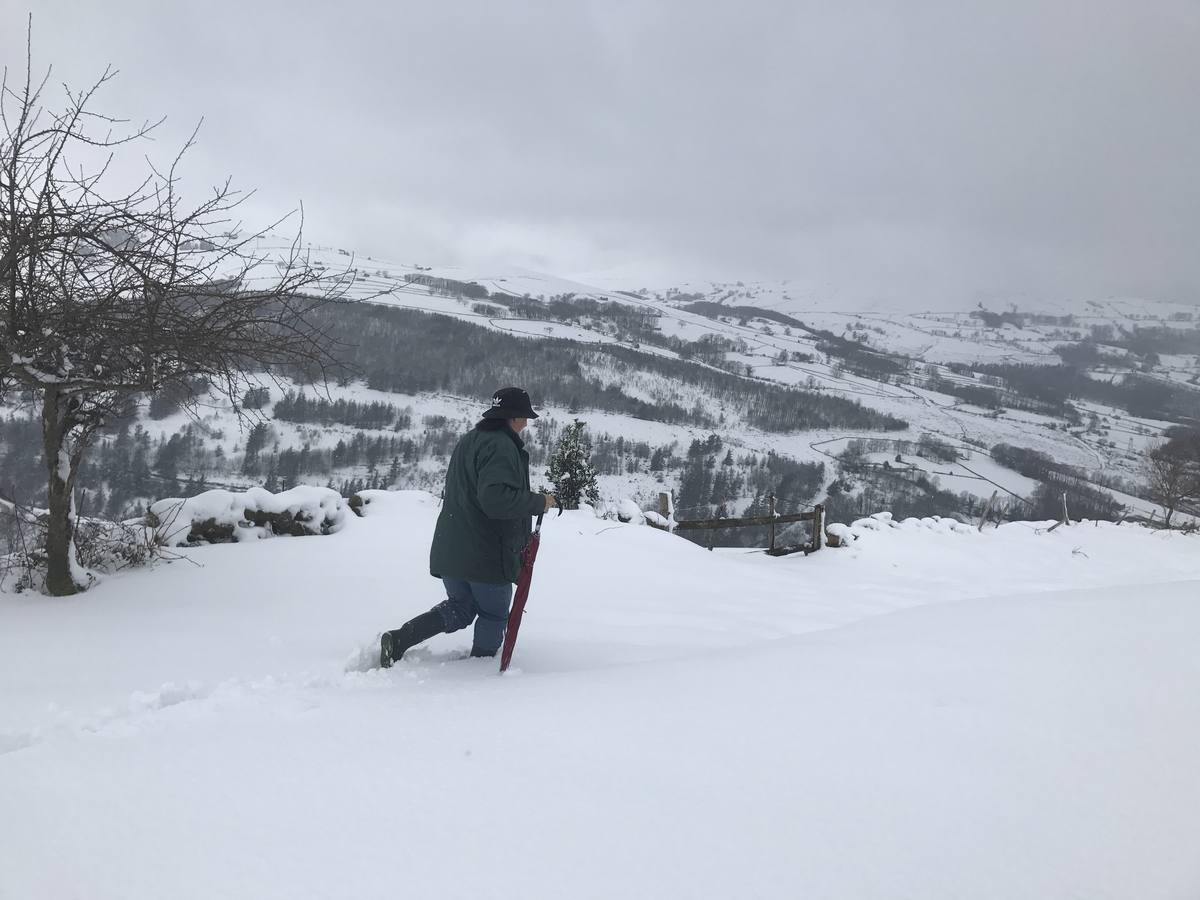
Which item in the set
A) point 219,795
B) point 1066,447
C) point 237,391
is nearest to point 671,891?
point 219,795

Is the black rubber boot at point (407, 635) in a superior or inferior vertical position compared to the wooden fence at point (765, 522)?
superior

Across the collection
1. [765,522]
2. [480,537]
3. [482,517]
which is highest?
[482,517]

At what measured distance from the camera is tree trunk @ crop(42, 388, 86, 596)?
448 cm

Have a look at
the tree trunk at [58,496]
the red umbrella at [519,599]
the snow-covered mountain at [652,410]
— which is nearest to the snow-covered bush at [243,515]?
the tree trunk at [58,496]

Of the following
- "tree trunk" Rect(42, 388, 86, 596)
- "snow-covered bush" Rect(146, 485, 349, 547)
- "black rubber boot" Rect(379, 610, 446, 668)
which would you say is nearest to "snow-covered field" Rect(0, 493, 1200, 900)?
"black rubber boot" Rect(379, 610, 446, 668)

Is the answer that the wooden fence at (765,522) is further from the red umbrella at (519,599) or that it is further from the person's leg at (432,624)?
the person's leg at (432,624)

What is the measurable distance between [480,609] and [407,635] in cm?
47

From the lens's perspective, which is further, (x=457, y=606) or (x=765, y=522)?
(x=765, y=522)

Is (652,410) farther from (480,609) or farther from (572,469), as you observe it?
(480,609)

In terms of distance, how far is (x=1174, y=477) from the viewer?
26.9m

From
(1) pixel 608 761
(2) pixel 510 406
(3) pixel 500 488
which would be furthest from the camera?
(2) pixel 510 406

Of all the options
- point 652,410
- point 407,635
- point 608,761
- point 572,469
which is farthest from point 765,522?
point 652,410

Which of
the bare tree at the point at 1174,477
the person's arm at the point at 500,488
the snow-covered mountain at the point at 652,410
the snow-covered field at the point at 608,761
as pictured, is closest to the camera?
the snow-covered field at the point at 608,761

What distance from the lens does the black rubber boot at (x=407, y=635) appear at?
341 centimetres
